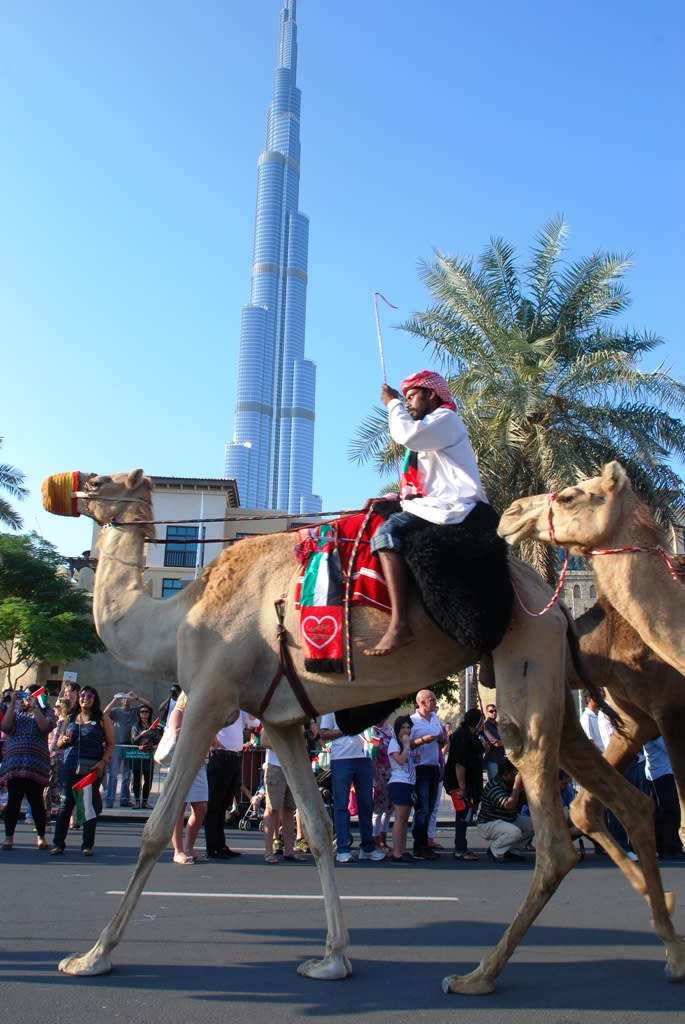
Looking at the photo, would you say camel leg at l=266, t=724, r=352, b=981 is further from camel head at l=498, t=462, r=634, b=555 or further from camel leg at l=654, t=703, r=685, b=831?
camel leg at l=654, t=703, r=685, b=831

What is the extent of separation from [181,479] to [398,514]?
55.1 m

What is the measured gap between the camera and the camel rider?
561cm

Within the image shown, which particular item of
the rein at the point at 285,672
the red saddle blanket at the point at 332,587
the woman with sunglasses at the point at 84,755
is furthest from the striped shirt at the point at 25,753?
the red saddle blanket at the point at 332,587

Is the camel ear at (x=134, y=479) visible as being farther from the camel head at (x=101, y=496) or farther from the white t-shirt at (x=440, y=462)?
the white t-shirt at (x=440, y=462)

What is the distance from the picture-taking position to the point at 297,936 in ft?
22.9

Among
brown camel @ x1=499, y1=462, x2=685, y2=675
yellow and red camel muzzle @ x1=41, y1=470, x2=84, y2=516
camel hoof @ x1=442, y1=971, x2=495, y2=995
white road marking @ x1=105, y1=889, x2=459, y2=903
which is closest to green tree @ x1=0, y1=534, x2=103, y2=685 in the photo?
white road marking @ x1=105, y1=889, x2=459, y2=903

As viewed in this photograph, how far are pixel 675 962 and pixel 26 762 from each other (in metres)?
9.33

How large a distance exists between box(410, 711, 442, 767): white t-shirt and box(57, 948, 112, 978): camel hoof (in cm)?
845

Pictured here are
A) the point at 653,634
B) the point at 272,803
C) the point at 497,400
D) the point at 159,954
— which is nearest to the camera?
the point at 653,634

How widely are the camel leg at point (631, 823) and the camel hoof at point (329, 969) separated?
5.90 feet

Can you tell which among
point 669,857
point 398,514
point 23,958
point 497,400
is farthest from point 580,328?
point 23,958

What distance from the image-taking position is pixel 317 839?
6.11m

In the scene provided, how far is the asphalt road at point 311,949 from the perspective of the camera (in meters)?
4.97

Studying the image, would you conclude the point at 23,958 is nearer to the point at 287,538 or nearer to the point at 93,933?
the point at 93,933
